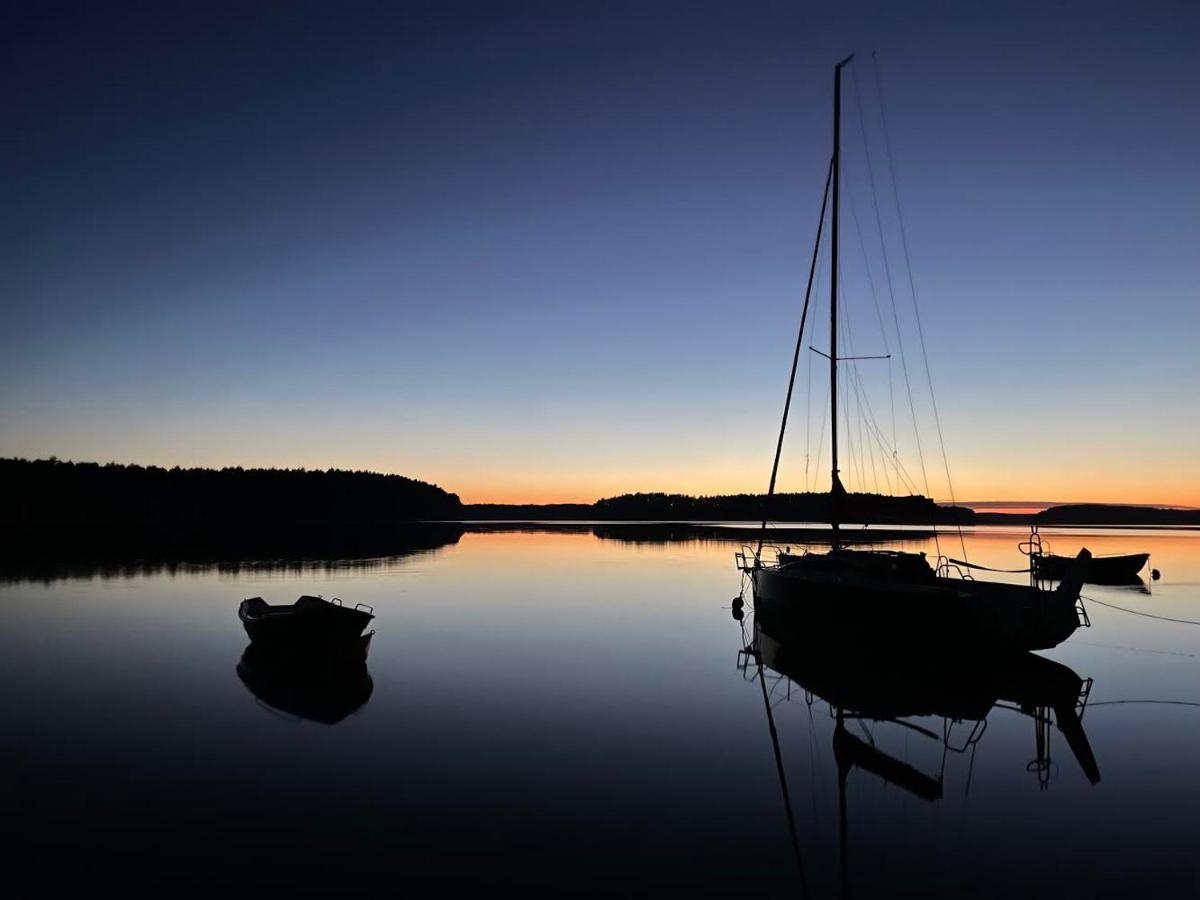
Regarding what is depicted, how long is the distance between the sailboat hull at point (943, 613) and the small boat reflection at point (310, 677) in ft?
40.9

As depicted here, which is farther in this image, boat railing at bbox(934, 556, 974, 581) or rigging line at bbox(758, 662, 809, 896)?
boat railing at bbox(934, 556, 974, 581)

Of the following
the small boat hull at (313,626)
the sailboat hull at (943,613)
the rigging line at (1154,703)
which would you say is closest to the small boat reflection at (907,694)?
the rigging line at (1154,703)

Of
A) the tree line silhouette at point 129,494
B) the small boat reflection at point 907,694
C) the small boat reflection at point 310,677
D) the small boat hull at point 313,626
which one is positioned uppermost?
the tree line silhouette at point 129,494

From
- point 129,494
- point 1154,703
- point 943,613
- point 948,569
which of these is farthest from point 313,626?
point 129,494

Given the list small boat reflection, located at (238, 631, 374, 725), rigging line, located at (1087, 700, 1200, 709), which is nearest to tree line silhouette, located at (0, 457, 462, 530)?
small boat reflection, located at (238, 631, 374, 725)

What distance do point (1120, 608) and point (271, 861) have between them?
36.8 meters

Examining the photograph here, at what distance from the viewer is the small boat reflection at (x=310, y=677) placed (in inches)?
624

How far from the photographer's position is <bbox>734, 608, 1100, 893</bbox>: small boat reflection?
11.8m

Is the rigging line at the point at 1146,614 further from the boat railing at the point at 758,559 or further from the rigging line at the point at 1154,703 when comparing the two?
the rigging line at the point at 1154,703

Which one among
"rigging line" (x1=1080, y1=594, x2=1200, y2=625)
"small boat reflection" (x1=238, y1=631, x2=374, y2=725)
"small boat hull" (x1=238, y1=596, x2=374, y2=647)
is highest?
"small boat hull" (x1=238, y1=596, x2=374, y2=647)

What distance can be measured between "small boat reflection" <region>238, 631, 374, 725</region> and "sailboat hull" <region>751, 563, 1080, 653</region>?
12458mm

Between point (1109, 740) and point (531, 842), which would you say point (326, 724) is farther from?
point (1109, 740)

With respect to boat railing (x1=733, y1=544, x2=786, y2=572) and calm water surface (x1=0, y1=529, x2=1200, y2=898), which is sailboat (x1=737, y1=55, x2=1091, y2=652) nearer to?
calm water surface (x1=0, y1=529, x2=1200, y2=898)

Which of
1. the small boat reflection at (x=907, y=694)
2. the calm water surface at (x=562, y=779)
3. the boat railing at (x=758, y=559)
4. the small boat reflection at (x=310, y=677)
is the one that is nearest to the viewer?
the calm water surface at (x=562, y=779)
